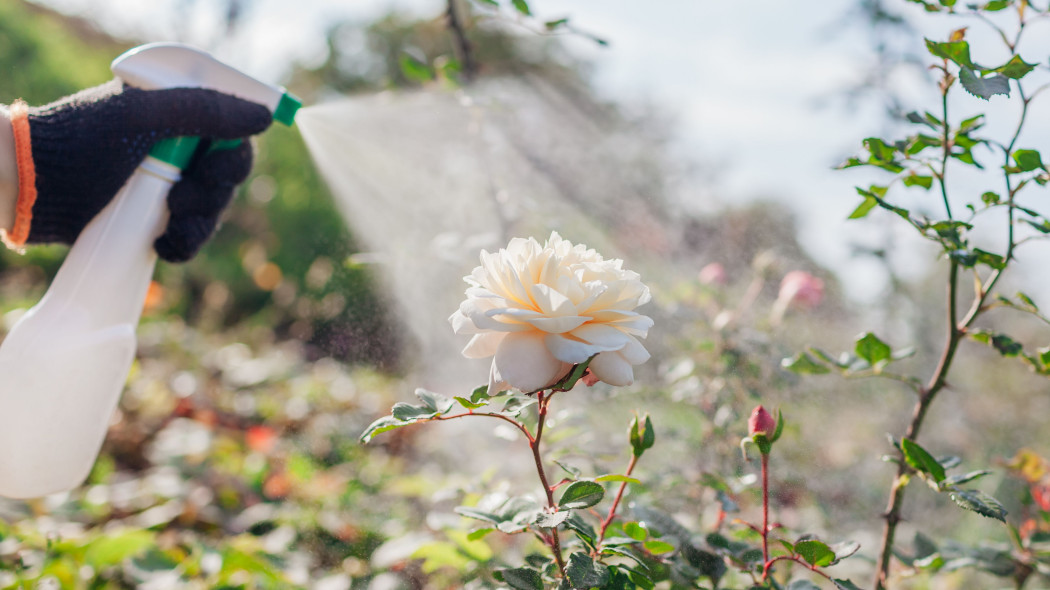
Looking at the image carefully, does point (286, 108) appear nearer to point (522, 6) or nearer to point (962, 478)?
point (522, 6)

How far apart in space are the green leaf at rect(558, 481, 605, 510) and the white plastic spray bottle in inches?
24.3

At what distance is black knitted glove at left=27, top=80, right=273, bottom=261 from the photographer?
74cm

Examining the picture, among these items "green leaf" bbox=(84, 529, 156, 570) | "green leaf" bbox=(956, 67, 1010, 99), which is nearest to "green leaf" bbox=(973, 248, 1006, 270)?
"green leaf" bbox=(956, 67, 1010, 99)

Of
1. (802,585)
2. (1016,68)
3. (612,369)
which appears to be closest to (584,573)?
(612,369)

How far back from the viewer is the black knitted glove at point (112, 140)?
2.42 ft

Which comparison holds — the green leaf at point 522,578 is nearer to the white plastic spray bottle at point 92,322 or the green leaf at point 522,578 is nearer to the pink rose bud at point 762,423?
the pink rose bud at point 762,423

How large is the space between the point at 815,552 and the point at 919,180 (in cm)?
44

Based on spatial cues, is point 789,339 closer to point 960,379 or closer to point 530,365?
point 530,365

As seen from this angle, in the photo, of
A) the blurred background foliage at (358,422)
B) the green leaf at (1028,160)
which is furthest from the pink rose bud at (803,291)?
the green leaf at (1028,160)

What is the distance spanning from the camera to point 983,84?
1.85 feet

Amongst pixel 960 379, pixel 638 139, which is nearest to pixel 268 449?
pixel 638 139

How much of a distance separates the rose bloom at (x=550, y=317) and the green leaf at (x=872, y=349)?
383 millimetres

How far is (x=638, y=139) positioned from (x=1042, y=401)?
192cm

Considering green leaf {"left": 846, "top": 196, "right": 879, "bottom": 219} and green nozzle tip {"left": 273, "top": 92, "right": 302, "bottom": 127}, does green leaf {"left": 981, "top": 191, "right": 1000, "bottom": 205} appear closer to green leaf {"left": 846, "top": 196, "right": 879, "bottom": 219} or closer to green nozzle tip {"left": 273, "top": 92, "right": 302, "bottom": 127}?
green leaf {"left": 846, "top": 196, "right": 879, "bottom": 219}
